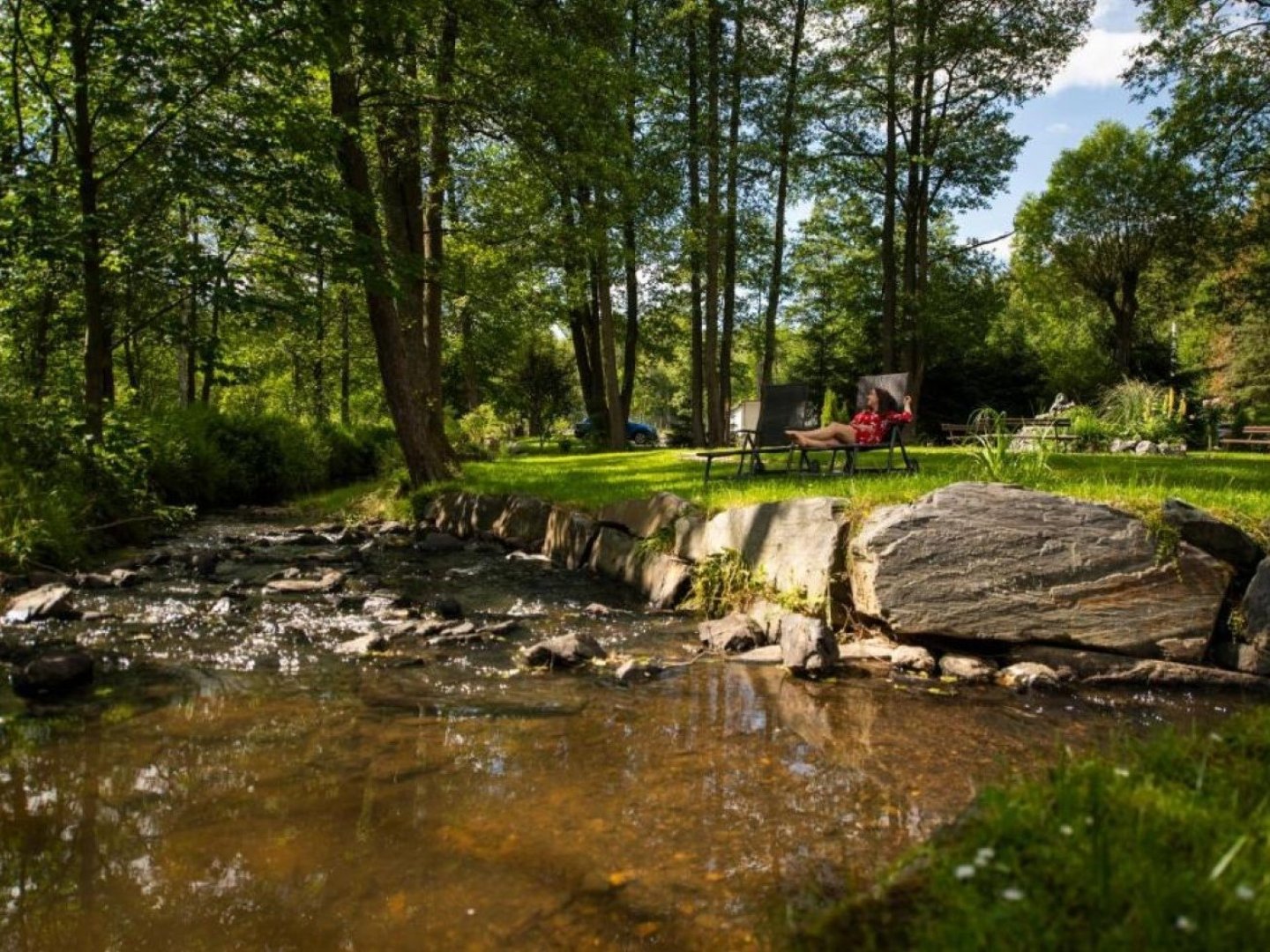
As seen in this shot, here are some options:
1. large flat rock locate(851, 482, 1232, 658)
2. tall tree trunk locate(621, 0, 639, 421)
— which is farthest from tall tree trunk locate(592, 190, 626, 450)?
large flat rock locate(851, 482, 1232, 658)

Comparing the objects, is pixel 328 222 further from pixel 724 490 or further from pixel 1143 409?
pixel 1143 409

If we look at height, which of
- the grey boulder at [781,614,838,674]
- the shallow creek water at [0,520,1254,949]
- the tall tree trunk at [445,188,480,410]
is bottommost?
the shallow creek water at [0,520,1254,949]

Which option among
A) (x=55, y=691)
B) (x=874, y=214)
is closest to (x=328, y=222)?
(x=55, y=691)

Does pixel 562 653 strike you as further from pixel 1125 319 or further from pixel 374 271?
pixel 1125 319

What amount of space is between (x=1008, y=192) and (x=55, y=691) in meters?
25.7

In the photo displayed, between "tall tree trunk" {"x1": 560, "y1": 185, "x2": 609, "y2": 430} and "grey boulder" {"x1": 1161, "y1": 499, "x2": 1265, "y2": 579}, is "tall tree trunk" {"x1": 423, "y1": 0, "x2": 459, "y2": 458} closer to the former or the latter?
"tall tree trunk" {"x1": 560, "y1": 185, "x2": 609, "y2": 430}

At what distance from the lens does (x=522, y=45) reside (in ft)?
36.9

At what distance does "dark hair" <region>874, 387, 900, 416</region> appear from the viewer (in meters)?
10.3

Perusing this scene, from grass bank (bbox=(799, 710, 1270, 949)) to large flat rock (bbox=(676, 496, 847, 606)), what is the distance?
365 cm

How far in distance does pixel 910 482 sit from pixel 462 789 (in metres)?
4.98

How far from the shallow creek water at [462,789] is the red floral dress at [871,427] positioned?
4.56m

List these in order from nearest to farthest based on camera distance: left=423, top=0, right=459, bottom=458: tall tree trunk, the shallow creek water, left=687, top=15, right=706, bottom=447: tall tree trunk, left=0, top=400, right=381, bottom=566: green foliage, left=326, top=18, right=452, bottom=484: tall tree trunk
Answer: the shallow creek water
left=0, top=400, right=381, bottom=566: green foliage
left=326, top=18, right=452, bottom=484: tall tree trunk
left=423, top=0, right=459, bottom=458: tall tree trunk
left=687, top=15, right=706, bottom=447: tall tree trunk

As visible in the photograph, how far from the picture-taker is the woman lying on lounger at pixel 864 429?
8820 millimetres

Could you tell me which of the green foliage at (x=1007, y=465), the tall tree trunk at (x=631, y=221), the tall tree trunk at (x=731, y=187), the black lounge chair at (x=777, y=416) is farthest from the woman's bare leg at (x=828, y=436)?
the tall tree trunk at (x=731, y=187)
